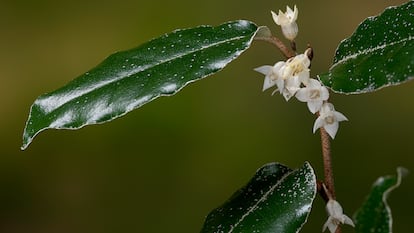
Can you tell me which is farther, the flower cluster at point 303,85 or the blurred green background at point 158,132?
the blurred green background at point 158,132

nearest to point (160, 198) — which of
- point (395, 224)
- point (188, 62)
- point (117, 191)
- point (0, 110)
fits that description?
point (117, 191)

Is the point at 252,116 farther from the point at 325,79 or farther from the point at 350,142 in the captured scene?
the point at 325,79

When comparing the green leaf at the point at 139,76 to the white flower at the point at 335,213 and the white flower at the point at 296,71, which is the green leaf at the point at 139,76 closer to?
the white flower at the point at 296,71

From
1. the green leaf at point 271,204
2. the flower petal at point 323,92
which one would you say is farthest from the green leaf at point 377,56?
the green leaf at point 271,204

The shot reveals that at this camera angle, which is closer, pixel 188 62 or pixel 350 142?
pixel 188 62

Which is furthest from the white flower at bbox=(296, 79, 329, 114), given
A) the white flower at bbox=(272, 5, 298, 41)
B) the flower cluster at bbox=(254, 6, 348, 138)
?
the white flower at bbox=(272, 5, 298, 41)

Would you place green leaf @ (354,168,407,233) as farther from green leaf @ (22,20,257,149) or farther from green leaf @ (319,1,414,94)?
green leaf @ (22,20,257,149)
